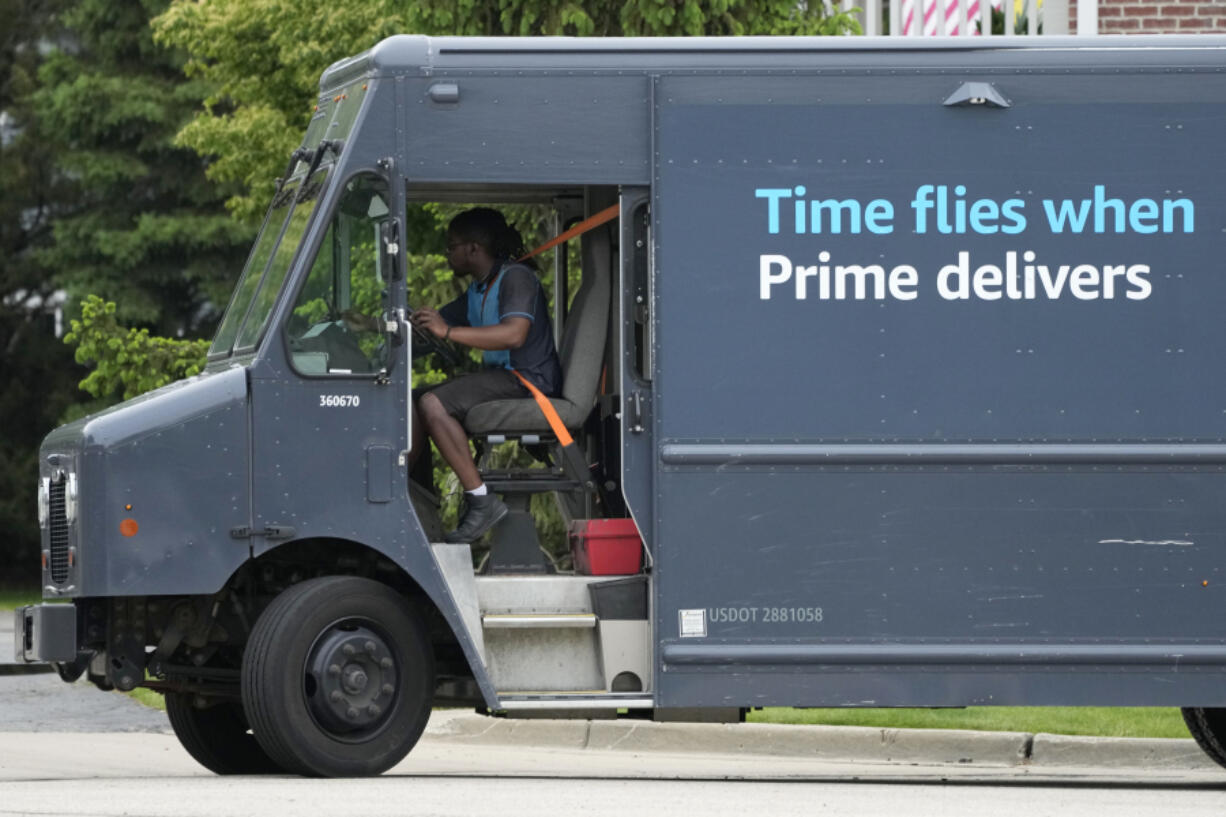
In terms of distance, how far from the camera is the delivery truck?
350 inches

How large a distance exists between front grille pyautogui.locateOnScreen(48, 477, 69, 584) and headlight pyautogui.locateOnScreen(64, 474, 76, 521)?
0.03 m

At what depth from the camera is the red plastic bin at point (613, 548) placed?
9.20 metres

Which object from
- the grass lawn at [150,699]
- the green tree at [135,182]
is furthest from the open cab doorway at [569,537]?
the green tree at [135,182]

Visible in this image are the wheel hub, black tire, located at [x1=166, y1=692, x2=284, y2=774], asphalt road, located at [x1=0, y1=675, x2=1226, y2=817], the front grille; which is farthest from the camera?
black tire, located at [x1=166, y1=692, x2=284, y2=774]

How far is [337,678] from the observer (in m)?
8.77

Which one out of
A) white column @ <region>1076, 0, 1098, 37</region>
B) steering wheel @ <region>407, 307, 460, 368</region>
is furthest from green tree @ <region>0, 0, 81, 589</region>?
steering wheel @ <region>407, 307, 460, 368</region>

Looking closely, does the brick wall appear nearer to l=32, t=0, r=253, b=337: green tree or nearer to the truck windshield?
the truck windshield

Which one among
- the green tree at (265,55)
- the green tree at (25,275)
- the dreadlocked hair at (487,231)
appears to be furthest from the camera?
the green tree at (25,275)

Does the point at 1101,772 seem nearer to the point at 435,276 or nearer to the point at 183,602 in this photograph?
the point at 183,602

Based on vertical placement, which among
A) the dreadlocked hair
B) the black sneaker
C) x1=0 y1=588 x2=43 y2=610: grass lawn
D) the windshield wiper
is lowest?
x1=0 y1=588 x2=43 y2=610: grass lawn

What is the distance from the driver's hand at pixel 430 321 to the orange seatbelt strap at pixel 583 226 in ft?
2.71

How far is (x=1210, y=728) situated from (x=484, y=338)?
3.79 meters

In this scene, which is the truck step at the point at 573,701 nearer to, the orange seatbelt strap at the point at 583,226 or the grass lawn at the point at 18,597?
the orange seatbelt strap at the point at 583,226

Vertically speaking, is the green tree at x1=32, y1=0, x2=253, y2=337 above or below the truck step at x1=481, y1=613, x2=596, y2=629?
above
